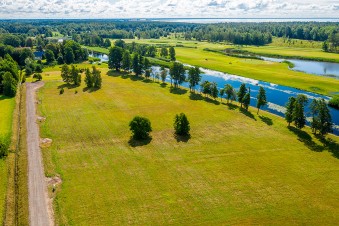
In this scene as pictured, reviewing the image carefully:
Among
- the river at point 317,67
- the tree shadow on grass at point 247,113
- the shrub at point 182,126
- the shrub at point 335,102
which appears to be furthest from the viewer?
the river at point 317,67

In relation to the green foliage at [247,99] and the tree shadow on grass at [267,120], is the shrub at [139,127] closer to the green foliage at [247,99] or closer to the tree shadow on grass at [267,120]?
the tree shadow on grass at [267,120]

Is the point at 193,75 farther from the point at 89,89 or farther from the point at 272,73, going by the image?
the point at 272,73

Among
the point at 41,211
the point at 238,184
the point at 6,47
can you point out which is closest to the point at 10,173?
the point at 41,211

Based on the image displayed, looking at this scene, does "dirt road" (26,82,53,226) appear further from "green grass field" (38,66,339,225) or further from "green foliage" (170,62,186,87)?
"green foliage" (170,62,186,87)

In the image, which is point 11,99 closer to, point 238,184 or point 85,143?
point 85,143

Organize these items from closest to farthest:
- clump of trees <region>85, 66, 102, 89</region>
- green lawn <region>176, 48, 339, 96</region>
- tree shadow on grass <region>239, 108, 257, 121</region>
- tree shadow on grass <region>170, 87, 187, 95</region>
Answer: tree shadow on grass <region>239, 108, 257, 121</region>, tree shadow on grass <region>170, 87, 187, 95</region>, clump of trees <region>85, 66, 102, 89</region>, green lawn <region>176, 48, 339, 96</region>

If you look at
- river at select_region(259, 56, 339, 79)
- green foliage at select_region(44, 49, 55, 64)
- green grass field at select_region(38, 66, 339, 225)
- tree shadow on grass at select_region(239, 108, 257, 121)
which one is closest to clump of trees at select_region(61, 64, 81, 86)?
green grass field at select_region(38, 66, 339, 225)

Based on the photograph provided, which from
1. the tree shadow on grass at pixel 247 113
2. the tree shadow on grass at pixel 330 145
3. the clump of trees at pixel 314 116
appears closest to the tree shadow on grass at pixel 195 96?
the tree shadow on grass at pixel 247 113
